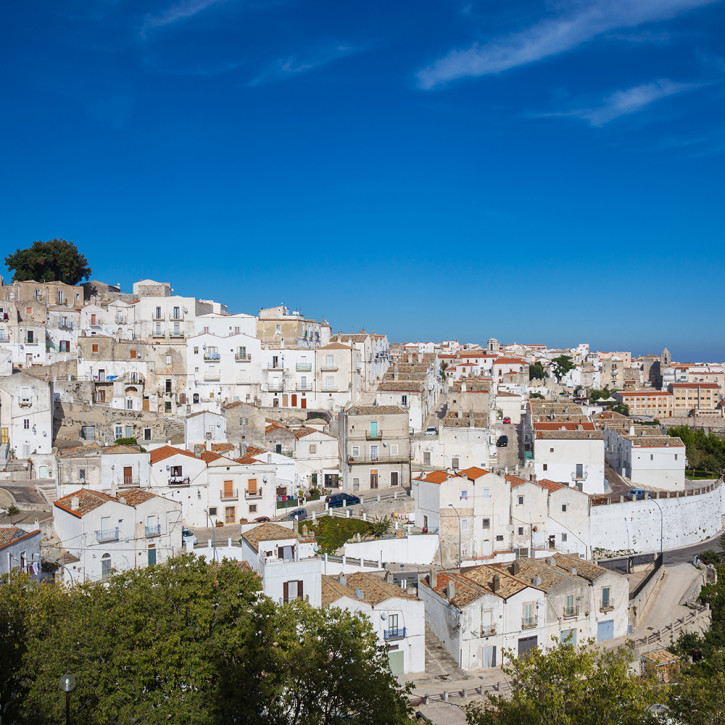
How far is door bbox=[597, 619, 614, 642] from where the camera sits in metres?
31.5

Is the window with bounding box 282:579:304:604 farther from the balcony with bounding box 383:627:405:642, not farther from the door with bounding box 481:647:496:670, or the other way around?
the door with bounding box 481:647:496:670

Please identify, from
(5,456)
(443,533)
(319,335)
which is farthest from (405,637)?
(319,335)

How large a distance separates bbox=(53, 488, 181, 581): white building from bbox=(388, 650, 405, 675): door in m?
10.2

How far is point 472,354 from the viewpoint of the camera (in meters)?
106

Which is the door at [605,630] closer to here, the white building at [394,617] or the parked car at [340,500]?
the white building at [394,617]

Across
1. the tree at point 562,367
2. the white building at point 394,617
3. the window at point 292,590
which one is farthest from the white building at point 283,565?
the tree at point 562,367

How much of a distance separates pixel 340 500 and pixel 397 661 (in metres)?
12.7

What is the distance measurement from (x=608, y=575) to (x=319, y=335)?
127 ft

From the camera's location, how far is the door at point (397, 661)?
2634cm

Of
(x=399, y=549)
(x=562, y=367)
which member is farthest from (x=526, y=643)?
(x=562, y=367)

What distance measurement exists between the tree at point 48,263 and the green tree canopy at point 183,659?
180 ft

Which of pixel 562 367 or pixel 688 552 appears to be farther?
pixel 562 367

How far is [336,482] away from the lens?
42188mm

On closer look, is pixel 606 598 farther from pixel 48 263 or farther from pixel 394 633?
pixel 48 263
